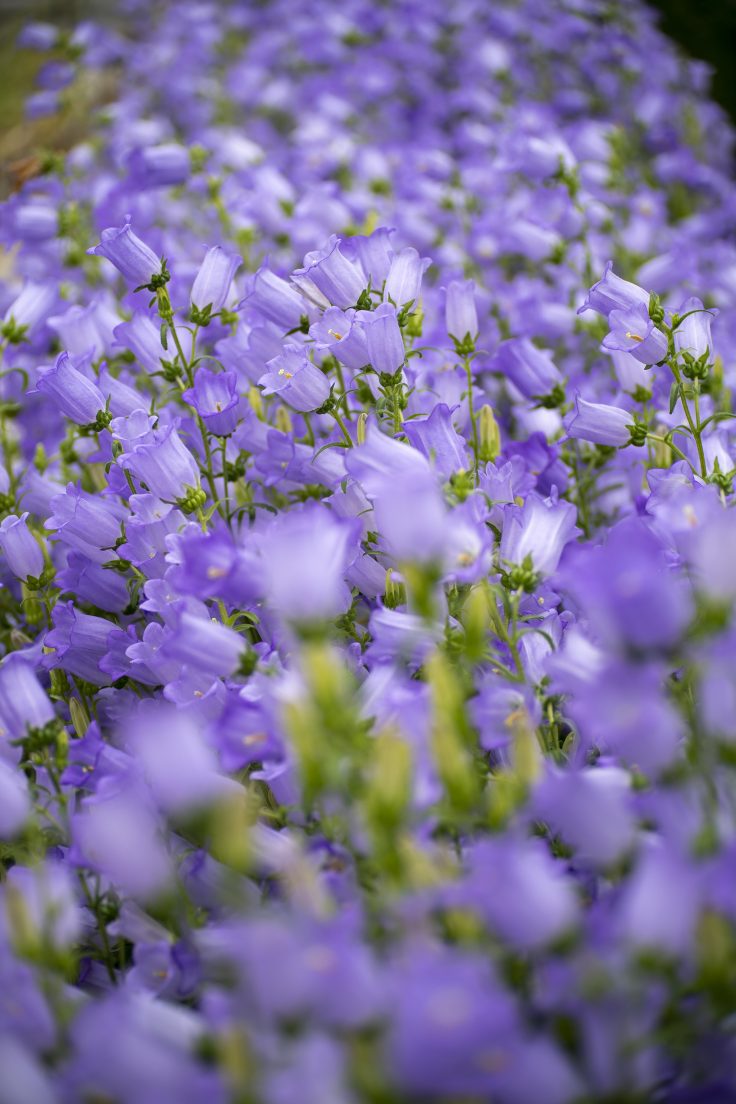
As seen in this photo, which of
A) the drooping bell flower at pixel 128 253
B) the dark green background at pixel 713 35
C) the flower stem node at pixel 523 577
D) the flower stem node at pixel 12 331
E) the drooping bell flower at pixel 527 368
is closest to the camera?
the flower stem node at pixel 523 577

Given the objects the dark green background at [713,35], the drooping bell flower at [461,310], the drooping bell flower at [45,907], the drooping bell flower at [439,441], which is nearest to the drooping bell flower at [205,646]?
the drooping bell flower at [45,907]

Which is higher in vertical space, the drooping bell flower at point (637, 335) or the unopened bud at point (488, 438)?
the drooping bell flower at point (637, 335)

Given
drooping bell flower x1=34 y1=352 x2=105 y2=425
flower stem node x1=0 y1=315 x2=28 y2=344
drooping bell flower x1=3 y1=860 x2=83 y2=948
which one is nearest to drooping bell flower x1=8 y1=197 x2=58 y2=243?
flower stem node x1=0 y1=315 x2=28 y2=344

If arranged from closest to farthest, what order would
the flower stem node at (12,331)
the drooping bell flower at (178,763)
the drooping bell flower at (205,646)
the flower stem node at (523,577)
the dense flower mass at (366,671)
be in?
the dense flower mass at (366,671) < the drooping bell flower at (178,763) < the drooping bell flower at (205,646) < the flower stem node at (523,577) < the flower stem node at (12,331)

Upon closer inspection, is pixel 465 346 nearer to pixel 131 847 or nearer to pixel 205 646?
pixel 205 646

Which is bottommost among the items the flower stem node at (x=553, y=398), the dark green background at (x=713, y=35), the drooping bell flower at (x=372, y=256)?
the dark green background at (x=713, y=35)

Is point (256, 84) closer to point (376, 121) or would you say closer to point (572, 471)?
point (376, 121)

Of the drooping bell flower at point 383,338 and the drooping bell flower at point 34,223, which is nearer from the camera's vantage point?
the drooping bell flower at point 383,338

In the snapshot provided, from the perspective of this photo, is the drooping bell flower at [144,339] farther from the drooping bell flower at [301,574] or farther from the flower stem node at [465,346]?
the drooping bell flower at [301,574]
